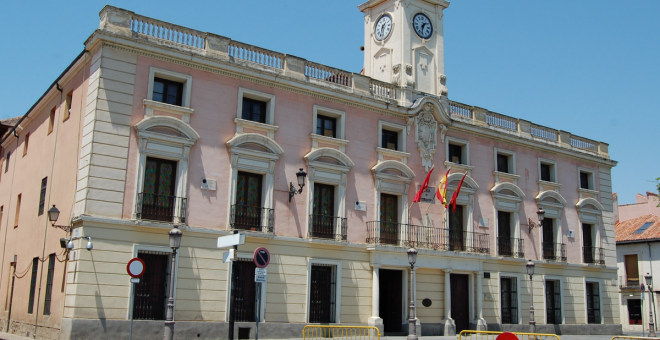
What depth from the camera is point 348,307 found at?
22703 millimetres

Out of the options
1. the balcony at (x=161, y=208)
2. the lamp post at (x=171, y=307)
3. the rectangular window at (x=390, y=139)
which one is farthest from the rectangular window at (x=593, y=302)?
the lamp post at (x=171, y=307)

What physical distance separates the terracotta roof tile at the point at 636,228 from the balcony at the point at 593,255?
1214 centimetres

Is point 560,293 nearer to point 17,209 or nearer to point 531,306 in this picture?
point 531,306

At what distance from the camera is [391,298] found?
2477 centimetres

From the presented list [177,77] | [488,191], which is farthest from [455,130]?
[177,77]

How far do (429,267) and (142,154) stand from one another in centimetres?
1161

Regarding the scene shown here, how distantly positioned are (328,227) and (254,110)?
4.86 meters

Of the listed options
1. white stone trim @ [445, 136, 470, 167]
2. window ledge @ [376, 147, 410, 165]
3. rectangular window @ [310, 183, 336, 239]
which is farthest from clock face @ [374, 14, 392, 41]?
rectangular window @ [310, 183, 336, 239]

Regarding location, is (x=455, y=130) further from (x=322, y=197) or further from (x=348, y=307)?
(x=348, y=307)

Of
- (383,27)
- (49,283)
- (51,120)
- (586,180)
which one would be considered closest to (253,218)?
(49,283)

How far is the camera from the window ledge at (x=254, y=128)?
838 inches

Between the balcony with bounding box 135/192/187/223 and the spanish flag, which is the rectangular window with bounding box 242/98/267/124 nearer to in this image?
the balcony with bounding box 135/192/187/223

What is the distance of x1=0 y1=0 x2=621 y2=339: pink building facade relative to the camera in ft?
62.5

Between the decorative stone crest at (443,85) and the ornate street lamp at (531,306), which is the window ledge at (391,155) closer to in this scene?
the decorative stone crest at (443,85)
